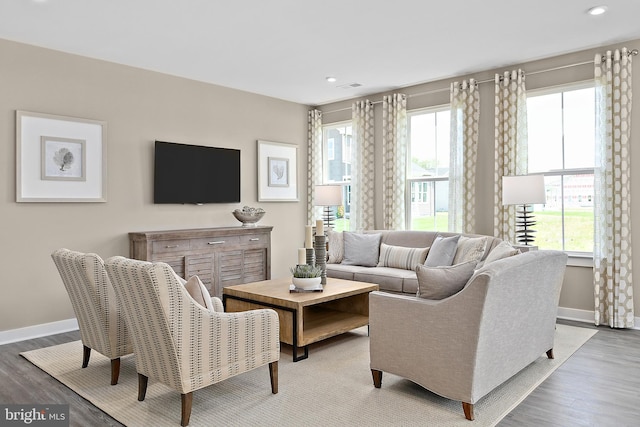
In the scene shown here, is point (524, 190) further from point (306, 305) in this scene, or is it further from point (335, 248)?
point (306, 305)

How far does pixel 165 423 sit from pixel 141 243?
264cm

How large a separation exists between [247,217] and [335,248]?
1.22m

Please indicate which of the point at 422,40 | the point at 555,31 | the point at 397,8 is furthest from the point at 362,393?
the point at 555,31

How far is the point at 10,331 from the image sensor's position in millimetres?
4176

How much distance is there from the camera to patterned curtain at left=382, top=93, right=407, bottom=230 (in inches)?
238

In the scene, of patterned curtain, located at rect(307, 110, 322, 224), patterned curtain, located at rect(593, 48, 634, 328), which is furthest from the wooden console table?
patterned curtain, located at rect(593, 48, 634, 328)

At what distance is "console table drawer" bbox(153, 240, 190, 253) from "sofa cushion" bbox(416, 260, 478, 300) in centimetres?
308

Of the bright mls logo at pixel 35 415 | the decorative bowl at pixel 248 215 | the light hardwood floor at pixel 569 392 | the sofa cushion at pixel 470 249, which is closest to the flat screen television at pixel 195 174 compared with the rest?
the decorative bowl at pixel 248 215

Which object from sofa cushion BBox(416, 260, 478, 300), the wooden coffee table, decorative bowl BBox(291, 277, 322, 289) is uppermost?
sofa cushion BBox(416, 260, 478, 300)

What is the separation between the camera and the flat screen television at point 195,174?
5285 mm

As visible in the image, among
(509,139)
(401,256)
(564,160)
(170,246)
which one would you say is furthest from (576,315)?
(170,246)

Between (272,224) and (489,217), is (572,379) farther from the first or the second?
(272,224)

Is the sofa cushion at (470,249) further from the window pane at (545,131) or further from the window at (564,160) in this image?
the window pane at (545,131)

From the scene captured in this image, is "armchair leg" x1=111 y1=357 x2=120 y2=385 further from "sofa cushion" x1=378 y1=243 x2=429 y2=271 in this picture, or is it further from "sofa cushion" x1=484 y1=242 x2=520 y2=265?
"sofa cushion" x1=378 y1=243 x2=429 y2=271
